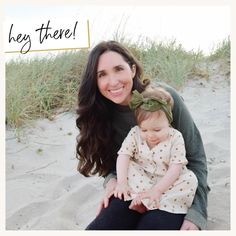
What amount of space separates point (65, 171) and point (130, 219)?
1.33ft

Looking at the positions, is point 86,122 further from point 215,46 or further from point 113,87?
point 215,46

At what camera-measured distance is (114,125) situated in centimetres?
176

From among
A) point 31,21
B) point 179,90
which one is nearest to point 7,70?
point 31,21

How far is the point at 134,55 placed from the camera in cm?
181

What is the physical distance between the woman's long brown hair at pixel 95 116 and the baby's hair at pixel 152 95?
0.07 m

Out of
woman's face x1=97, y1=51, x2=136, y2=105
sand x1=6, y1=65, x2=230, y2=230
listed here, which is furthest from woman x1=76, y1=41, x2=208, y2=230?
sand x1=6, y1=65, x2=230, y2=230

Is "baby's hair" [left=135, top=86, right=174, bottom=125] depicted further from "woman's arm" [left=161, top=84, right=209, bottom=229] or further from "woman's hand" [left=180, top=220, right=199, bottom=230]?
"woman's hand" [left=180, top=220, right=199, bottom=230]

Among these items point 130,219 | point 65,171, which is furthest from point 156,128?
point 65,171

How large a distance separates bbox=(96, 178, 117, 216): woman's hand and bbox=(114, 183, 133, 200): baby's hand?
4cm

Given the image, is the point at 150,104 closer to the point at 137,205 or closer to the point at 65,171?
the point at 137,205

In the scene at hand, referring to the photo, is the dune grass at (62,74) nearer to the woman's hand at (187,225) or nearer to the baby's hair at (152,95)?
the baby's hair at (152,95)

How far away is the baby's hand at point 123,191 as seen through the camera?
63.5 inches

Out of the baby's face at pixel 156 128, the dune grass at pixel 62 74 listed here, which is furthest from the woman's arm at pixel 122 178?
the dune grass at pixel 62 74

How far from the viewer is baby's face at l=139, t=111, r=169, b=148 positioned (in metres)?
1.58
